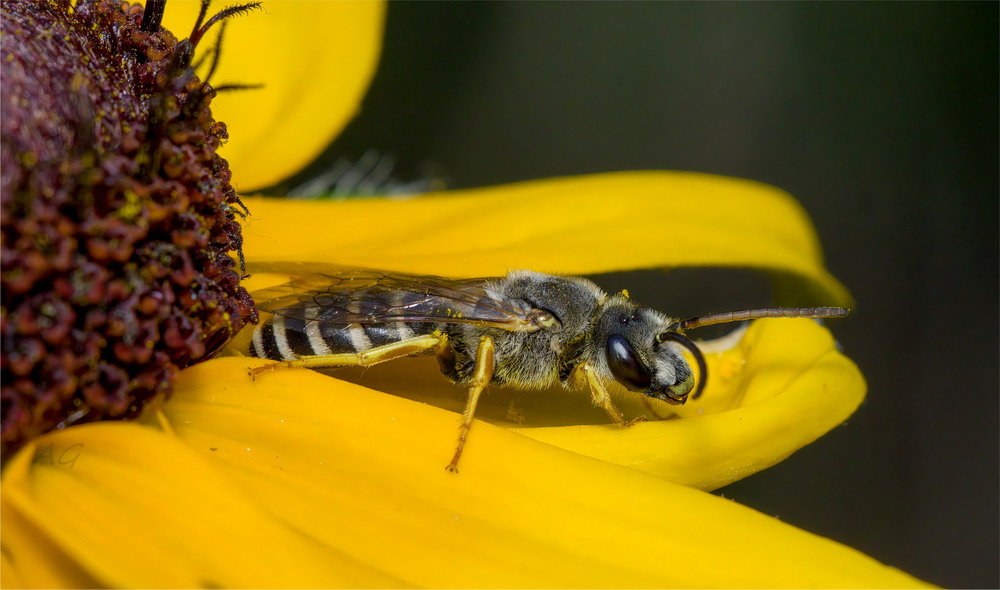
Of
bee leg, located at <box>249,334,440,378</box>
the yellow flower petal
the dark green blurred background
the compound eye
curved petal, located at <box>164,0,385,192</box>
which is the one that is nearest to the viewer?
the yellow flower petal

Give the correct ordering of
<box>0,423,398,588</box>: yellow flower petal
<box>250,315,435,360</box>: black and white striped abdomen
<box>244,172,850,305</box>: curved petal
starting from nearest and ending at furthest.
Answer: <box>0,423,398,588</box>: yellow flower petal → <box>250,315,435,360</box>: black and white striped abdomen → <box>244,172,850,305</box>: curved petal

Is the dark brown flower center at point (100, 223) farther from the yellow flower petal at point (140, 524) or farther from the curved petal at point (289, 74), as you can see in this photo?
the curved petal at point (289, 74)

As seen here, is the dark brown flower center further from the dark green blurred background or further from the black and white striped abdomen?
the dark green blurred background

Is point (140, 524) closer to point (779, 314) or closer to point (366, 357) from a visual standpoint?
point (366, 357)

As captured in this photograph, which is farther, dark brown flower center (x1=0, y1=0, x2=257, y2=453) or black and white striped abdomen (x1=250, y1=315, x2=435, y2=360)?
black and white striped abdomen (x1=250, y1=315, x2=435, y2=360)

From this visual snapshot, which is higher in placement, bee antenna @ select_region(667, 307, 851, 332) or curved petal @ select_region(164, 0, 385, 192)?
curved petal @ select_region(164, 0, 385, 192)

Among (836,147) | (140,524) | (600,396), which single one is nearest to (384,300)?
(600,396)

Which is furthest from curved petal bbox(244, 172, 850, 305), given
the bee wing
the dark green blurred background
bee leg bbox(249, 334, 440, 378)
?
the dark green blurred background
